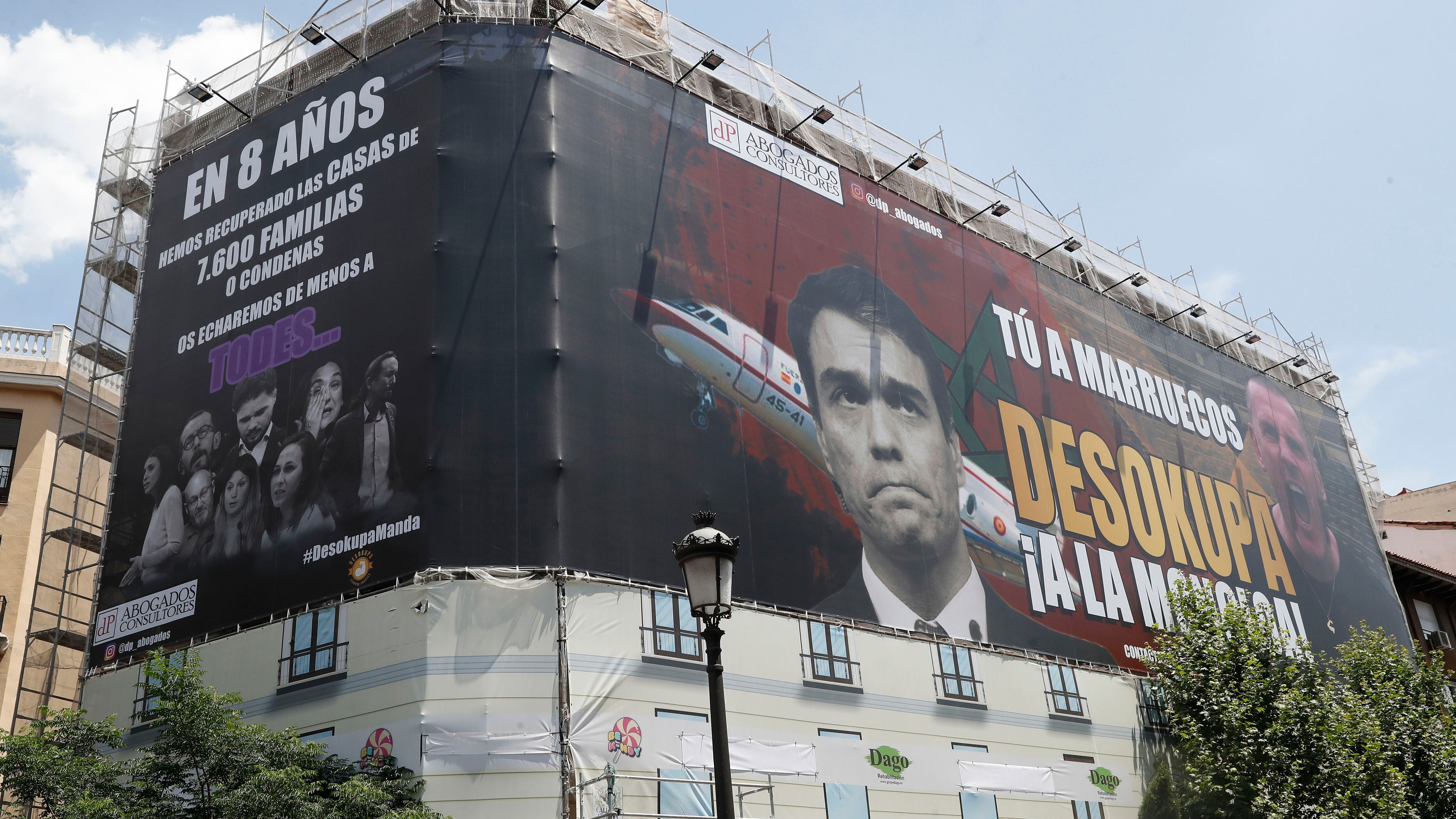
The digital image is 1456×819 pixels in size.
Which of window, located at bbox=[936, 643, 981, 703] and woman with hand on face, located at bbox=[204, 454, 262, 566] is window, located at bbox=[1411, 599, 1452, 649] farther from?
woman with hand on face, located at bbox=[204, 454, 262, 566]

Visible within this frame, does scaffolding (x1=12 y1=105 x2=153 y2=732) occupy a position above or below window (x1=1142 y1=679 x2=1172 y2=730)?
above

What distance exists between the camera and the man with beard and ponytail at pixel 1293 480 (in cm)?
4359

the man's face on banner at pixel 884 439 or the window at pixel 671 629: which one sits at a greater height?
the man's face on banner at pixel 884 439

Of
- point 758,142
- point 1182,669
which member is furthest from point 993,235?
point 1182,669

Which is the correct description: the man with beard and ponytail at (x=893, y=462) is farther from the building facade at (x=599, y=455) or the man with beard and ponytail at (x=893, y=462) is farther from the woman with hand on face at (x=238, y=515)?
the woman with hand on face at (x=238, y=515)

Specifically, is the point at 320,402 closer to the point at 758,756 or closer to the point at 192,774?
the point at 192,774

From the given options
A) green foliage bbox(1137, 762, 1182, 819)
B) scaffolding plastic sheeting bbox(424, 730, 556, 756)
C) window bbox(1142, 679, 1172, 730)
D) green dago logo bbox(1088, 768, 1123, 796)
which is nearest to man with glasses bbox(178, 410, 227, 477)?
scaffolding plastic sheeting bbox(424, 730, 556, 756)

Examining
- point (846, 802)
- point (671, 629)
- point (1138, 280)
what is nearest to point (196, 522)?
point (671, 629)

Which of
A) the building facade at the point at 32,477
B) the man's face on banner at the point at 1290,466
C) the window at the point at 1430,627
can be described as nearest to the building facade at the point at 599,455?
the building facade at the point at 32,477

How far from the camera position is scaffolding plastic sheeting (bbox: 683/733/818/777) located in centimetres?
2408

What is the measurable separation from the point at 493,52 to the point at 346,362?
24.5 ft

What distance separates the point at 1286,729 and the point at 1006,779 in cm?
681

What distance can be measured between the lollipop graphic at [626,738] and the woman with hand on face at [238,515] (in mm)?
8522

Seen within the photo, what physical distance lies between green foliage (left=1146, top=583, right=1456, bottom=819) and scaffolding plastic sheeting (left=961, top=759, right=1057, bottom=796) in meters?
3.93
